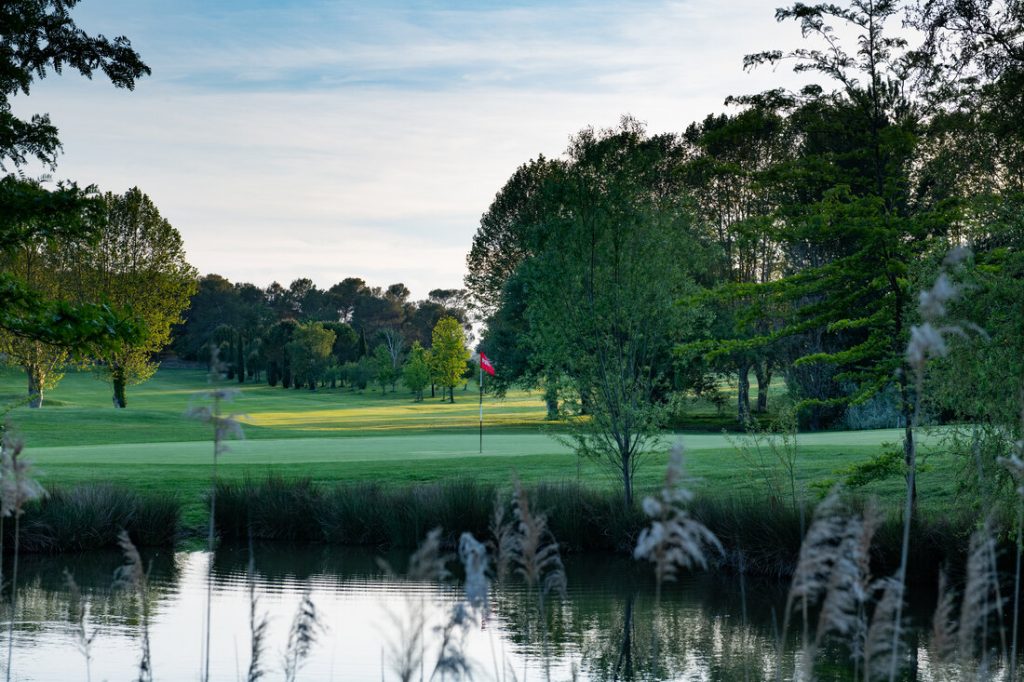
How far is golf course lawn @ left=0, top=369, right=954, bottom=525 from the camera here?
898 inches

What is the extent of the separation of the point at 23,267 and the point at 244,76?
1297 inches

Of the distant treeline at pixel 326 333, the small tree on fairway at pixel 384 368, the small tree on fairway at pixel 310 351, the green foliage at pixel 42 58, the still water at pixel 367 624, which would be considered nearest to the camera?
the still water at pixel 367 624

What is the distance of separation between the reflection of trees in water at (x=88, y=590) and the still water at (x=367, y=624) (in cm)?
3

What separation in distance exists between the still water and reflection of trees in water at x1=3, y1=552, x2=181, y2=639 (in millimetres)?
34

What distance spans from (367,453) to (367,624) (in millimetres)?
18649

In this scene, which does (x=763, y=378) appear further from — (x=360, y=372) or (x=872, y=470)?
(x=360, y=372)

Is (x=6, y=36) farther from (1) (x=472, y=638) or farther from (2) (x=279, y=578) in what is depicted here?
(1) (x=472, y=638)

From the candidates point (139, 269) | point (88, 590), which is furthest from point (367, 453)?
point (139, 269)

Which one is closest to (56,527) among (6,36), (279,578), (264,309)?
(279,578)

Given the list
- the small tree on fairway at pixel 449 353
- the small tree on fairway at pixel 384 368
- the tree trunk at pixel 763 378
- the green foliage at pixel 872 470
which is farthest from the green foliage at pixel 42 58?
the small tree on fairway at pixel 384 368

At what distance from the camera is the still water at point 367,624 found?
11.4m

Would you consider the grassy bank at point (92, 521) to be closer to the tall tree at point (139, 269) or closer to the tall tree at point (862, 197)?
the tall tree at point (862, 197)

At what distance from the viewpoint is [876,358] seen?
2055cm

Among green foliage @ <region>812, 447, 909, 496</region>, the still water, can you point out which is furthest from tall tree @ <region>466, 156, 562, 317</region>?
the still water
